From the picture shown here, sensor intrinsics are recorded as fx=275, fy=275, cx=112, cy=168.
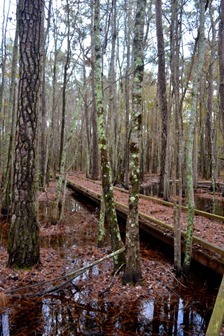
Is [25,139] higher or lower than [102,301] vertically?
higher

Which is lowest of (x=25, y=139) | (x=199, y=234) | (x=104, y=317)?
(x=104, y=317)

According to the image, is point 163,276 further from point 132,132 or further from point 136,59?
point 136,59

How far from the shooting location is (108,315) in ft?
11.7

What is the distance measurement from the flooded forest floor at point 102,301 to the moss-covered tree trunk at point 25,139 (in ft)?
1.47

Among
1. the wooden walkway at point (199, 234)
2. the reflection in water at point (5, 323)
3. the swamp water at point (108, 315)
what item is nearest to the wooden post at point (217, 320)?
the swamp water at point (108, 315)

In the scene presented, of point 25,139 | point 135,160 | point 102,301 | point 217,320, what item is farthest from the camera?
point 25,139

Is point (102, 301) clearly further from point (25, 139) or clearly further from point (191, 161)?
point (25, 139)

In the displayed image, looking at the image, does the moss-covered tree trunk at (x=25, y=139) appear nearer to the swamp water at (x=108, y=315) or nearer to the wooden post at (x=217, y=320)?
the swamp water at (x=108, y=315)

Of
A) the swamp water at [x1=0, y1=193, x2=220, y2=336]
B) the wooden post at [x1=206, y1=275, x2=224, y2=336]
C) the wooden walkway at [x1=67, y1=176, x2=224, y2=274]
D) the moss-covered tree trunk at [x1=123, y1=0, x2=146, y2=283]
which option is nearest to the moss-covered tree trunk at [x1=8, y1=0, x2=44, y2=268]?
the swamp water at [x1=0, y1=193, x2=220, y2=336]

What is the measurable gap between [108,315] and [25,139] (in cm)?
301

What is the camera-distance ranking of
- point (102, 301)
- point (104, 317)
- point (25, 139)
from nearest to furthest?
point (104, 317)
point (102, 301)
point (25, 139)

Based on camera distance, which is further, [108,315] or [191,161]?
[191,161]

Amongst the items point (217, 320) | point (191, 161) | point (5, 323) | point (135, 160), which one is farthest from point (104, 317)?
point (191, 161)

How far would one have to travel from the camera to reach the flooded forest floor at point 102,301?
331 centimetres
